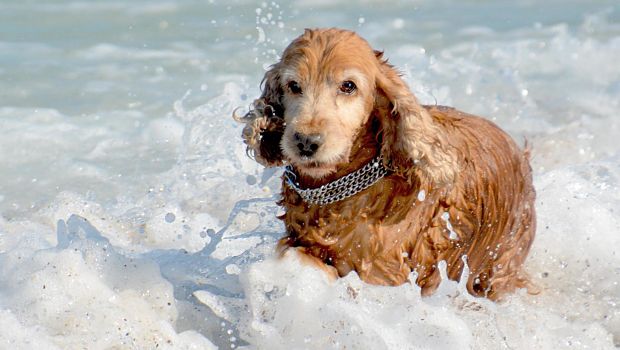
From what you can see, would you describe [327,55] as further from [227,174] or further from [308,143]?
[227,174]

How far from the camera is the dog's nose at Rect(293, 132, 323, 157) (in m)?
3.92

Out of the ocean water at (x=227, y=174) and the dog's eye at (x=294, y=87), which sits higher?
the dog's eye at (x=294, y=87)

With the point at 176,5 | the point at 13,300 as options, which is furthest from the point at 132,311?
the point at 176,5

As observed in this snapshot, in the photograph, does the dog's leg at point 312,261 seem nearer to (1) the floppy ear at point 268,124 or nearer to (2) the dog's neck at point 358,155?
(2) the dog's neck at point 358,155

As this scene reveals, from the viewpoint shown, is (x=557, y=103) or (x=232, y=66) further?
(x=232, y=66)

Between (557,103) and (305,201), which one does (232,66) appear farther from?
(305,201)

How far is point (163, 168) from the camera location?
758cm

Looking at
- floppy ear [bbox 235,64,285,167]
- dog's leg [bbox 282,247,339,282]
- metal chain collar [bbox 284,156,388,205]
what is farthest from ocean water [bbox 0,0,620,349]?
floppy ear [bbox 235,64,285,167]

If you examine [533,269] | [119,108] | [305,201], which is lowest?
[119,108]

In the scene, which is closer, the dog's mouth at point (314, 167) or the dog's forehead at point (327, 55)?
the dog's mouth at point (314, 167)

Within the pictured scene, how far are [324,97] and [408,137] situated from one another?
0.37m

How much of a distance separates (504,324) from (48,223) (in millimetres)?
2863

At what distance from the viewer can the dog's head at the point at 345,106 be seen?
13.2 feet

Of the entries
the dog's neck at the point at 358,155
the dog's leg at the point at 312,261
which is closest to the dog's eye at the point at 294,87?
the dog's neck at the point at 358,155
